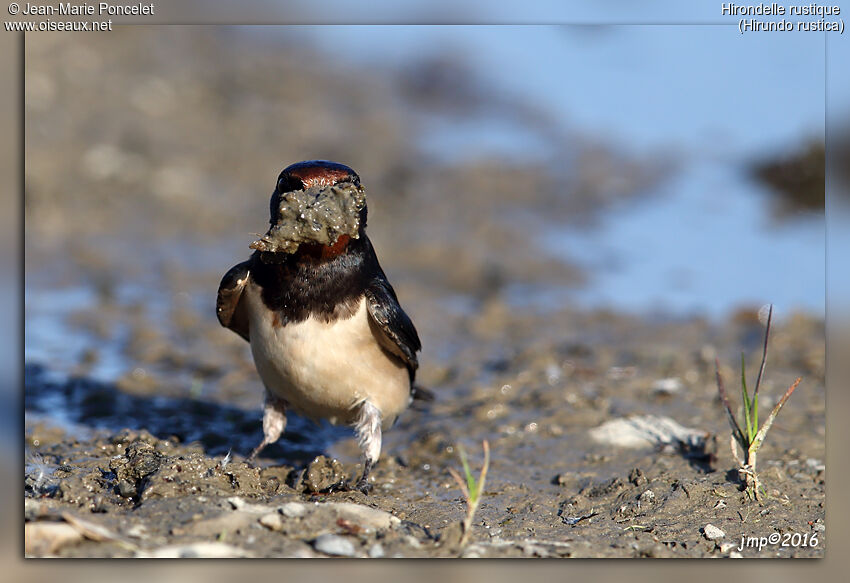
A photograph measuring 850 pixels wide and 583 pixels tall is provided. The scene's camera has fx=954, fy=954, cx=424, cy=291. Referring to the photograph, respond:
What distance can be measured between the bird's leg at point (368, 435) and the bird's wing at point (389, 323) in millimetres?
387

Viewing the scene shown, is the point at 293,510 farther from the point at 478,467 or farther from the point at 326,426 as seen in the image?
the point at 326,426

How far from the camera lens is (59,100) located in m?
12.3

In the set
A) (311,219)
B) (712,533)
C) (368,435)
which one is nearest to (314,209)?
(311,219)

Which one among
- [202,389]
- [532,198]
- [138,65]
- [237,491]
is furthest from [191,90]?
[237,491]

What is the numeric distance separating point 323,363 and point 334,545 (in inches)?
57.3

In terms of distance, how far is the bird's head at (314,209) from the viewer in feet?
16.7

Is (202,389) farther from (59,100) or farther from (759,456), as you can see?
(59,100)

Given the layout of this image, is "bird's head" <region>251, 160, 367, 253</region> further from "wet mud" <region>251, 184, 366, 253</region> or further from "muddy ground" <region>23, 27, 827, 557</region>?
"muddy ground" <region>23, 27, 827, 557</region>

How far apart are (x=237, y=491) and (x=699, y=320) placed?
234 inches

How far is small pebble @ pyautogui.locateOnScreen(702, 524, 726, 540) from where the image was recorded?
485 centimetres

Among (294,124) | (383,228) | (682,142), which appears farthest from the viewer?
(682,142)

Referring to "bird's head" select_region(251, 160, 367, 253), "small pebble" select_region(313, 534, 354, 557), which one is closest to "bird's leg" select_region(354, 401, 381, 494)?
"bird's head" select_region(251, 160, 367, 253)

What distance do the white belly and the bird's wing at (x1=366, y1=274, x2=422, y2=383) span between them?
0.17ft

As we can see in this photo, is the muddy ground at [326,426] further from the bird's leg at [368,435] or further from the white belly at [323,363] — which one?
the white belly at [323,363]
